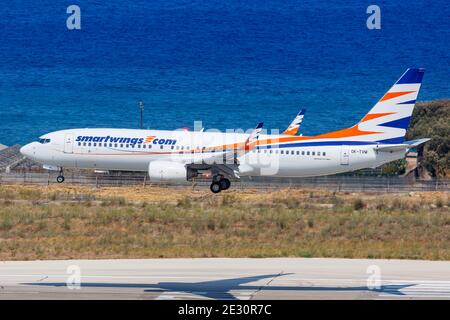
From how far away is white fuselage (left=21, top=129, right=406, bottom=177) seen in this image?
5238 centimetres

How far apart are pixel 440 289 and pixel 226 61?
164 m

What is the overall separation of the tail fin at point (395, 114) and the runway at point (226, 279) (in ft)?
76.7

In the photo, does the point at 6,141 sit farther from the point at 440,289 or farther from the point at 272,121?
the point at 440,289

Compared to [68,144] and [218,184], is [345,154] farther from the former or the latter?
[68,144]

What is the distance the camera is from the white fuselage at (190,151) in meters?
52.4

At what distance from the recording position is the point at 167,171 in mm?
50906

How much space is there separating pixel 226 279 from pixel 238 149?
2636cm

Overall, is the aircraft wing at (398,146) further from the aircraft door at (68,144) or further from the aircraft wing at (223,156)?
the aircraft door at (68,144)

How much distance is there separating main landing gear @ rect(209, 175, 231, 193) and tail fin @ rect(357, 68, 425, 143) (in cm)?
843

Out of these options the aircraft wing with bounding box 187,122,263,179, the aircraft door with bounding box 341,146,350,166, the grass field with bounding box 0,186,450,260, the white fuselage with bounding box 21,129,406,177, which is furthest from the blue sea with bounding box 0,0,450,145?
the grass field with bounding box 0,186,450,260

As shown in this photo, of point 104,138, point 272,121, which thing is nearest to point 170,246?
point 104,138

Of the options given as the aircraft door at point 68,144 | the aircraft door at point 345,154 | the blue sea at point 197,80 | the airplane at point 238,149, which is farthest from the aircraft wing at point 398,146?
the blue sea at point 197,80

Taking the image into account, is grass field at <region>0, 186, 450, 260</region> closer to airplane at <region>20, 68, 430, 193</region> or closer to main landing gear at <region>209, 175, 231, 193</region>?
main landing gear at <region>209, 175, 231, 193</region>
